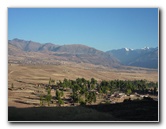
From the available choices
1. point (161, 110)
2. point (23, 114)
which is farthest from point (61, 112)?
point (161, 110)

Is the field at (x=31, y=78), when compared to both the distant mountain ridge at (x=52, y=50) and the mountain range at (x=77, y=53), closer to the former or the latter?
the mountain range at (x=77, y=53)

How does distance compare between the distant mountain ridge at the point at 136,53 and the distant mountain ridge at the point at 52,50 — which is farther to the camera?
the distant mountain ridge at the point at 52,50

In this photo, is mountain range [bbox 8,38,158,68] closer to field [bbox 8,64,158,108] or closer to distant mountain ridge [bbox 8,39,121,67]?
distant mountain ridge [bbox 8,39,121,67]

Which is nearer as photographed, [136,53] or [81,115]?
[81,115]

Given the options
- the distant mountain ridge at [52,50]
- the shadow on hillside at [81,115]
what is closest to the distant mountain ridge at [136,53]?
the shadow on hillside at [81,115]

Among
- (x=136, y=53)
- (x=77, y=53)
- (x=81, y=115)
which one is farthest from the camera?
(x=136, y=53)

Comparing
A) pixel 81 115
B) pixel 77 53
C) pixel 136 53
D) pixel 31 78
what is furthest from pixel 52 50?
pixel 81 115

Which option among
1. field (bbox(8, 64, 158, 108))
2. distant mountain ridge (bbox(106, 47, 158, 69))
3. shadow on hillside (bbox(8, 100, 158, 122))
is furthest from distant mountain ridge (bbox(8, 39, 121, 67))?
shadow on hillside (bbox(8, 100, 158, 122))

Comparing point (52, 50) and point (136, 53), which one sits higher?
point (136, 53)

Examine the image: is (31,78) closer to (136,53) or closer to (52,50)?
(52,50)

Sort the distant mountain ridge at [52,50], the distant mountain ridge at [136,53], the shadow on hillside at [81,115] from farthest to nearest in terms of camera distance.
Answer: the distant mountain ridge at [52,50] < the distant mountain ridge at [136,53] < the shadow on hillside at [81,115]
